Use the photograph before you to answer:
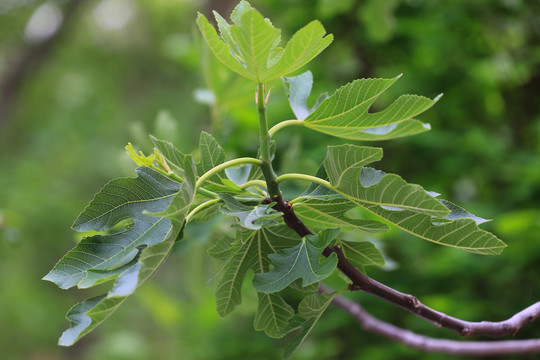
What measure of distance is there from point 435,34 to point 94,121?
13.8 ft

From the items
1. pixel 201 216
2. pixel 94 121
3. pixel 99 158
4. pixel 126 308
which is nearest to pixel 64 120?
pixel 94 121

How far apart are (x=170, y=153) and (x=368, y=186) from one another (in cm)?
23

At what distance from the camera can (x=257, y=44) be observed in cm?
54

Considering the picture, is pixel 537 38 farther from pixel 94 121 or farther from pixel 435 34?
pixel 94 121

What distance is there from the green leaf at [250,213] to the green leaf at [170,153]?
0.20 feet

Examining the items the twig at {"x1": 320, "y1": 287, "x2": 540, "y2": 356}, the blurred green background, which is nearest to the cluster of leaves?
the blurred green background

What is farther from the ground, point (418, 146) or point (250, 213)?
point (250, 213)

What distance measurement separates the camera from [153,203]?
0.61 m

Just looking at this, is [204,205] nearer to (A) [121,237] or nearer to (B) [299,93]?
(A) [121,237]

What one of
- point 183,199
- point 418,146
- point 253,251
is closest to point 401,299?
point 253,251

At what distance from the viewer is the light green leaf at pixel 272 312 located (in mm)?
699

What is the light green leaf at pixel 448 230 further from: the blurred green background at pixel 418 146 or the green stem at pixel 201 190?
the blurred green background at pixel 418 146

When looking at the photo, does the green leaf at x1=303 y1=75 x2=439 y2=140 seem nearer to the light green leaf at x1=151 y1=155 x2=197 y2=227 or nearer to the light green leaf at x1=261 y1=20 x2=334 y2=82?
the light green leaf at x1=261 y1=20 x2=334 y2=82

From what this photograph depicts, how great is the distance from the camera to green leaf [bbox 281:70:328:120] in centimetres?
69
